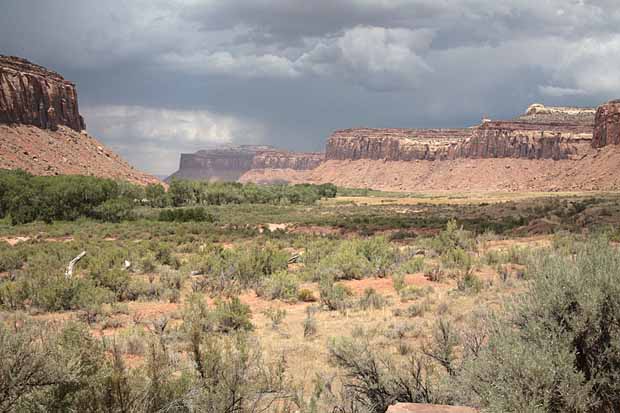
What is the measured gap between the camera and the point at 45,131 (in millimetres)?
93500

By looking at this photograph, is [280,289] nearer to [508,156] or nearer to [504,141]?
[508,156]

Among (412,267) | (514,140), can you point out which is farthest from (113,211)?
(514,140)

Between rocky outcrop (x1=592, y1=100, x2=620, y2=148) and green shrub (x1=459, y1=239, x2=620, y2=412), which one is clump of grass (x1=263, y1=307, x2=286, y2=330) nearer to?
green shrub (x1=459, y1=239, x2=620, y2=412)

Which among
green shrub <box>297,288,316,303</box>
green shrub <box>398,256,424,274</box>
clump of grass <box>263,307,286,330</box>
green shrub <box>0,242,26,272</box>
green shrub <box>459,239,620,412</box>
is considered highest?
green shrub <box>459,239,620,412</box>

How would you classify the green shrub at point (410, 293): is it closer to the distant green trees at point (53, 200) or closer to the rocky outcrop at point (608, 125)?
the distant green trees at point (53, 200)

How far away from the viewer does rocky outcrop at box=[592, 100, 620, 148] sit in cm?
11050

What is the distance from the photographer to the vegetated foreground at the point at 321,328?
4.82 metres

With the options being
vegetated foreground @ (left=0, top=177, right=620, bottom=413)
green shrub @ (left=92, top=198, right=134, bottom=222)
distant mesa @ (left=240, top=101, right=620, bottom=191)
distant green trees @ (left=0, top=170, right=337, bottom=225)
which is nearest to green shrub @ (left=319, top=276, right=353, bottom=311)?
vegetated foreground @ (left=0, top=177, right=620, bottom=413)

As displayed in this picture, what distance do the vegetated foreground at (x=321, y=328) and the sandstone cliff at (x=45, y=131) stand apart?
61697 mm

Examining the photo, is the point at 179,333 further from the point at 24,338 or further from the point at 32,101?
the point at 32,101

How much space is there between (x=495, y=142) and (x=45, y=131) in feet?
402

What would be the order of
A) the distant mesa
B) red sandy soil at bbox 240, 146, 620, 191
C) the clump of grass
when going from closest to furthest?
the clump of grass, red sandy soil at bbox 240, 146, 620, 191, the distant mesa

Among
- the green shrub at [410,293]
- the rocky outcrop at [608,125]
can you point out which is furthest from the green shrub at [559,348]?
the rocky outcrop at [608,125]

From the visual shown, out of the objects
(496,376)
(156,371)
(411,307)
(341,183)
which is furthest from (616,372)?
(341,183)
